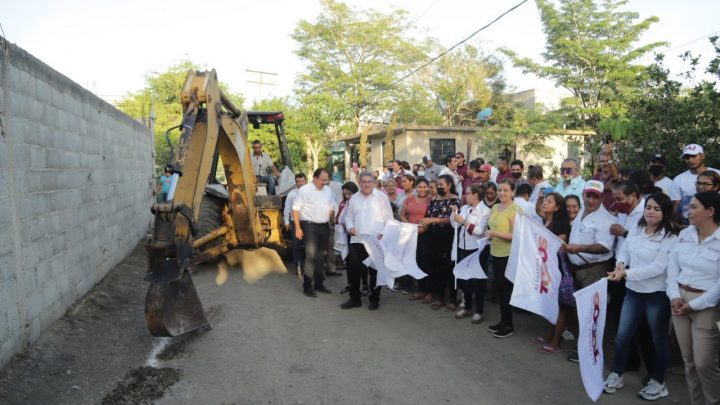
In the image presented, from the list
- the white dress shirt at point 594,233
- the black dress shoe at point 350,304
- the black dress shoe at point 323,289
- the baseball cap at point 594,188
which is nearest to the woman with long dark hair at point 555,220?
the white dress shirt at point 594,233

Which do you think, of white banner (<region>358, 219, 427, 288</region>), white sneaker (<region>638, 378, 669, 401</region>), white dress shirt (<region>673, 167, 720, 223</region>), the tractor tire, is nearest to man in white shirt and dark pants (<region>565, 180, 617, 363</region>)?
white sneaker (<region>638, 378, 669, 401</region>)

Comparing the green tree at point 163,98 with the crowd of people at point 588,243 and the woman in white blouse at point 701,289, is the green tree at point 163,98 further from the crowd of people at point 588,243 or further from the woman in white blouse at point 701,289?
the woman in white blouse at point 701,289

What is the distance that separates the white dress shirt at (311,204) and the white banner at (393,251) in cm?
93

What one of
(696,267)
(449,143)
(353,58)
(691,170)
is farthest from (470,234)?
(353,58)

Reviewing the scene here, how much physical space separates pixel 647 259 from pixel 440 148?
2016 centimetres

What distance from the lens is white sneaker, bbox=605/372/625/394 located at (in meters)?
4.04

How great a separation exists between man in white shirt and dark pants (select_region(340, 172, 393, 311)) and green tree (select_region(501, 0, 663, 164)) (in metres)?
19.0

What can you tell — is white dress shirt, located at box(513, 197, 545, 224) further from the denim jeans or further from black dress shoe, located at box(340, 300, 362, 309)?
black dress shoe, located at box(340, 300, 362, 309)

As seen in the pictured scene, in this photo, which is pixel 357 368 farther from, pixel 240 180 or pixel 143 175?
pixel 143 175

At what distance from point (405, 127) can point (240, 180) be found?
53.6ft

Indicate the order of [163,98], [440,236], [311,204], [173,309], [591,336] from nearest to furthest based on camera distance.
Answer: [591,336] → [173,309] → [440,236] → [311,204] → [163,98]

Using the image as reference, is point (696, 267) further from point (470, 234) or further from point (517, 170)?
point (517, 170)

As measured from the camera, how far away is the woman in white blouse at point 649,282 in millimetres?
3814

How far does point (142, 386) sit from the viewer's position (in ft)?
13.6
